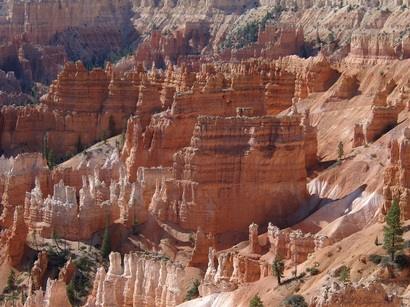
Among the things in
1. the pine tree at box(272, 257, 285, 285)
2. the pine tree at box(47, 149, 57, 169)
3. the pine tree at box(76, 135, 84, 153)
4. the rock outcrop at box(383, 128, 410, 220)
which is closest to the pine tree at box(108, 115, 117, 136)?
the pine tree at box(76, 135, 84, 153)

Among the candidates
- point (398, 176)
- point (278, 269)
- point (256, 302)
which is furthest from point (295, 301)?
point (398, 176)

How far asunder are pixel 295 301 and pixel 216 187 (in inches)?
1025

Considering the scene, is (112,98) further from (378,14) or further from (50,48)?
(50,48)

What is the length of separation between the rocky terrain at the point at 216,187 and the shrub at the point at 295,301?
0.13 metres

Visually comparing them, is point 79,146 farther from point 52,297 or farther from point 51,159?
point 52,297

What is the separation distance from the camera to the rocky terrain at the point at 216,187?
47.7 metres

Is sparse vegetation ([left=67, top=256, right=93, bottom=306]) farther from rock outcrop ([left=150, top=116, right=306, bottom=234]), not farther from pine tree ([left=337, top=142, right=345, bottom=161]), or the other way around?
pine tree ([left=337, top=142, right=345, bottom=161])

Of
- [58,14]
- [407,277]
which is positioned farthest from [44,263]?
[58,14]

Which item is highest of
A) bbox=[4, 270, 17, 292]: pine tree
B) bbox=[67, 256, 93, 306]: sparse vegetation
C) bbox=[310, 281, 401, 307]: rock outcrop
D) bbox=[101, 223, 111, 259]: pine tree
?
bbox=[310, 281, 401, 307]: rock outcrop

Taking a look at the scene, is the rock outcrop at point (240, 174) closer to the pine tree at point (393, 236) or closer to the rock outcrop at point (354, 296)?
the pine tree at point (393, 236)

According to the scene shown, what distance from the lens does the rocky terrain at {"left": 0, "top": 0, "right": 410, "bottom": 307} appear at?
156 ft

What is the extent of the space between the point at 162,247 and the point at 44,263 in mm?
5776

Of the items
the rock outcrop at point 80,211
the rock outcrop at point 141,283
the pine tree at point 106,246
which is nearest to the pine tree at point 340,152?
the rock outcrop at point 80,211

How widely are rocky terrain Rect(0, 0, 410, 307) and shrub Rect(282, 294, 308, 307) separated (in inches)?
5.2
